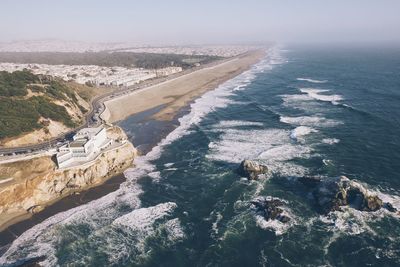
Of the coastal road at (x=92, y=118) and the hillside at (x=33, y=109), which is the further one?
the hillside at (x=33, y=109)

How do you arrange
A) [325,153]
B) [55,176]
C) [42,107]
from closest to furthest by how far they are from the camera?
[55,176], [325,153], [42,107]

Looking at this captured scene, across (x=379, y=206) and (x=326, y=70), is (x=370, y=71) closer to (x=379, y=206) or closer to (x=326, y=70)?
(x=326, y=70)

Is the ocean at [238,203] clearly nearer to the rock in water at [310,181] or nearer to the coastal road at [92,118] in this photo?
the rock in water at [310,181]

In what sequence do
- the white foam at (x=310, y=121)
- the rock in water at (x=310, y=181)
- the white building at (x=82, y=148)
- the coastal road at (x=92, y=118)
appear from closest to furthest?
the rock in water at (x=310, y=181) < the white building at (x=82, y=148) < the coastal road at (x=92, y=118) < the white foam at (x=310, y=121)

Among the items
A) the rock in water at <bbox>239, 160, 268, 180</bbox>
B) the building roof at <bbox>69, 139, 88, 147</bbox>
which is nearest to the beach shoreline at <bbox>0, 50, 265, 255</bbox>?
the building roof at <bbox>69, 139, 88, 147</bbox>

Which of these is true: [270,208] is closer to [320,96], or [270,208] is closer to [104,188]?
[104,188]

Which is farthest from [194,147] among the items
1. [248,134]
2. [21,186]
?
[21,186]

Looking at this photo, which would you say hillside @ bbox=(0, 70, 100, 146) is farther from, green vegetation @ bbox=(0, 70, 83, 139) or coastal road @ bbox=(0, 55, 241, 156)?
coastal road @ bbox=(0, 55, 241, 156)

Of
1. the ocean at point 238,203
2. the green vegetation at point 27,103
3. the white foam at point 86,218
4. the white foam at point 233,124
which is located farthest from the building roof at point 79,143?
the white foam at point 233,124

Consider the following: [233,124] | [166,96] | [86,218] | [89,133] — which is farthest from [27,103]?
[166,96]
